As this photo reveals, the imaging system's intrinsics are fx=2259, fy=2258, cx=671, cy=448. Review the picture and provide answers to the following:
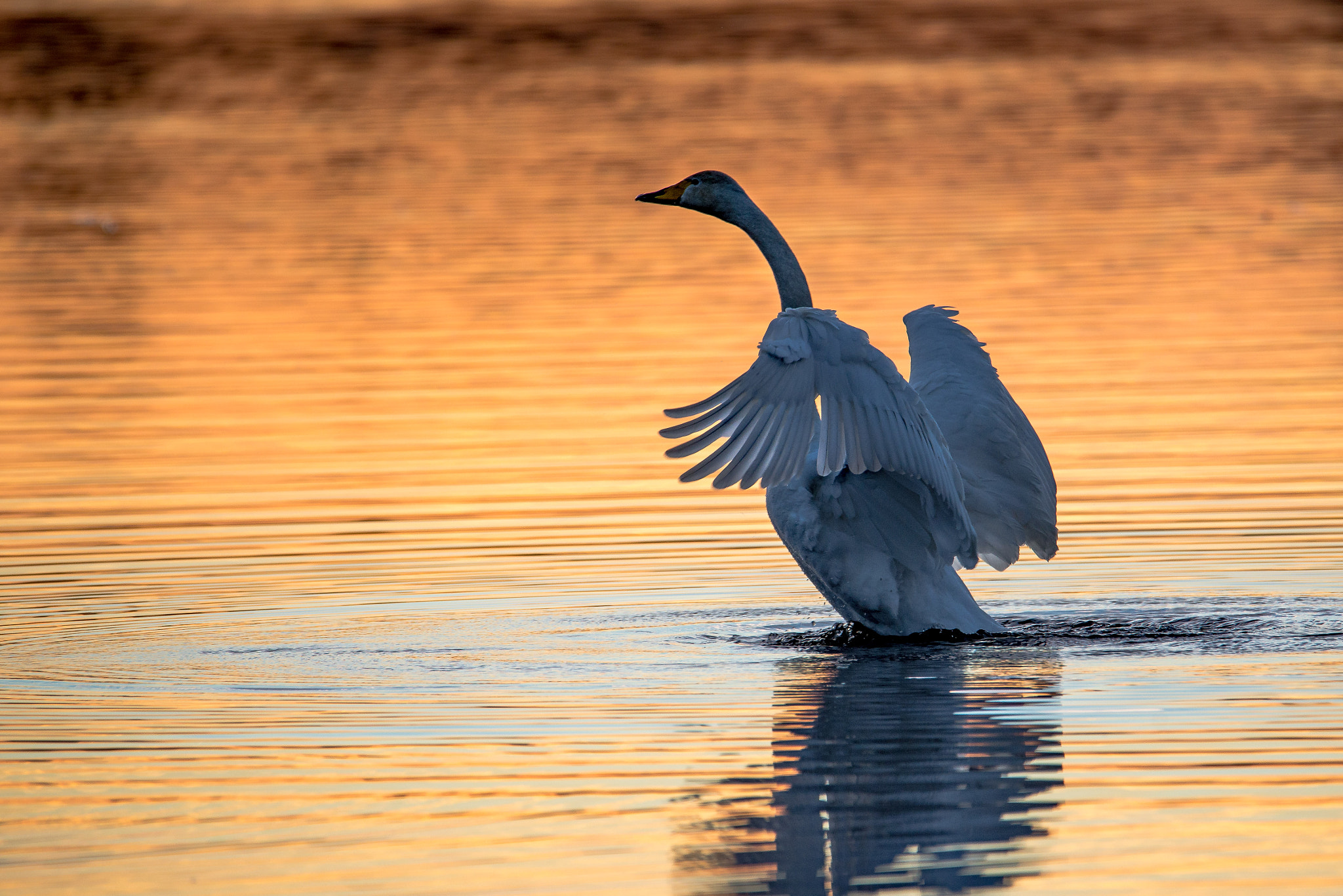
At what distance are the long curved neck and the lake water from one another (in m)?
1.52

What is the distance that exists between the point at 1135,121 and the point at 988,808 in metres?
34.6

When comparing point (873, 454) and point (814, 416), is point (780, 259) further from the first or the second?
point (814, 416)

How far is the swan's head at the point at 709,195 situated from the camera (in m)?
11.1

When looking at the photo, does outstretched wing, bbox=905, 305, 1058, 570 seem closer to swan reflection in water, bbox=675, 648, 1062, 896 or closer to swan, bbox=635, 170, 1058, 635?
swan, bbox=635, 170, 1058, 635

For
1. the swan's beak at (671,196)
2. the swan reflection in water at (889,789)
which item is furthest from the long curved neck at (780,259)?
the swan reflection in water at (889,789)

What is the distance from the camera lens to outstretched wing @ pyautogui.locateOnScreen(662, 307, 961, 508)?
8.70m

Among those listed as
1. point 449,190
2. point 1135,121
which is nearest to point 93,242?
point 449,190

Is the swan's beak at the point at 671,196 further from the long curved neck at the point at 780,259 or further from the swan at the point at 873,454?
the long curved neck at the point at 780,259

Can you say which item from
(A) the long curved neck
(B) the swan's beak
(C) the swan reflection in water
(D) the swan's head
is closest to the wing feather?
(C) the swan reflection in water

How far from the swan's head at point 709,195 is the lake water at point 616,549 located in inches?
74.7

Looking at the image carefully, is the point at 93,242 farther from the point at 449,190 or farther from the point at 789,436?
the point at 789,436

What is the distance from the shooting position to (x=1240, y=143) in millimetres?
35844

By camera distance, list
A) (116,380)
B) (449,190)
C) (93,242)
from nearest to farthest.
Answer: (116,380) → (93,242) → (449,190)

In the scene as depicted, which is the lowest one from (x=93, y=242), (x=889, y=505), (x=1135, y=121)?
(x=889, y=505)
